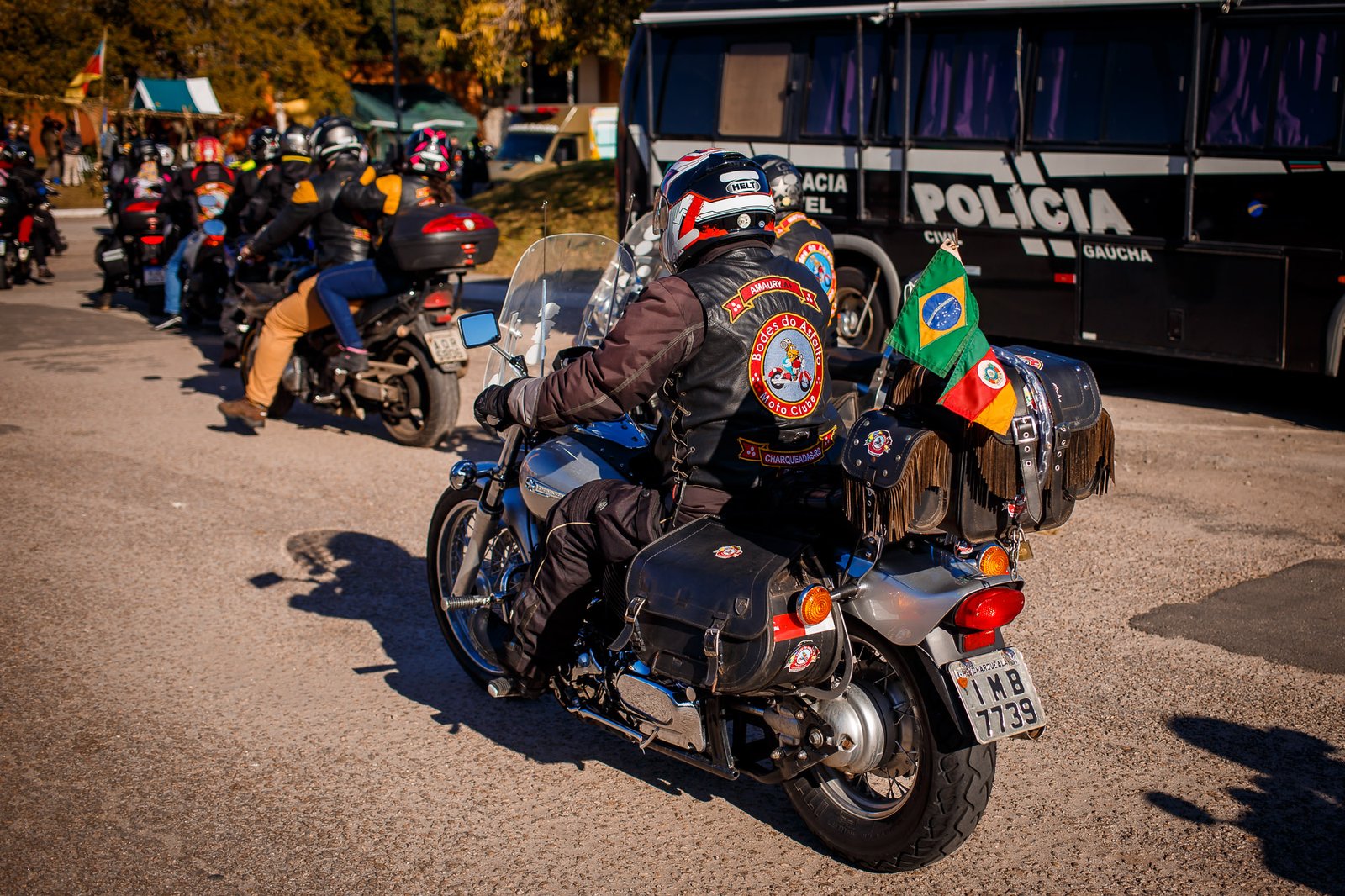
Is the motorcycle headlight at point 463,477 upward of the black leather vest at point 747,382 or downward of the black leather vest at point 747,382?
downward

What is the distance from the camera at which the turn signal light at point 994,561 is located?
351 centimetres

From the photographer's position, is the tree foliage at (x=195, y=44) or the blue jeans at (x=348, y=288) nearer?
the blue jeans at (x=348, y=288)

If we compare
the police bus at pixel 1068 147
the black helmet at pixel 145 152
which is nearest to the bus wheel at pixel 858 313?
the police bus at pixel 1068 147

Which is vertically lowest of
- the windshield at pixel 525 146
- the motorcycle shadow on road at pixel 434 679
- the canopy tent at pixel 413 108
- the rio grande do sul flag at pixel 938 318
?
the motorcycle shadow on road at pixel 434 679

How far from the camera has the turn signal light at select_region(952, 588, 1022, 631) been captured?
10.8ft

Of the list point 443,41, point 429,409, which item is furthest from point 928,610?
point 443,41

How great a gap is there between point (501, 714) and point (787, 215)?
316cm

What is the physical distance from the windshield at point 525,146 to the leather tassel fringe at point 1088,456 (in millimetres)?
30307

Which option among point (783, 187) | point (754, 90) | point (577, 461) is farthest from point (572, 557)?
point (754, 90)

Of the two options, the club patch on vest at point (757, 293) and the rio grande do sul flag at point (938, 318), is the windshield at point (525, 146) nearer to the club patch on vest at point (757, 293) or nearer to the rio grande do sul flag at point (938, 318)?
the club patch on vest at point (757, 293)

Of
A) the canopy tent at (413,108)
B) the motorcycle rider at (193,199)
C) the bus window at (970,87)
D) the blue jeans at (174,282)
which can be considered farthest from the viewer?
the canopy tent at (413,108)

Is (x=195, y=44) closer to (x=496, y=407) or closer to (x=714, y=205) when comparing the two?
(x=496, y=407)

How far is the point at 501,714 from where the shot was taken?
4.76 meters

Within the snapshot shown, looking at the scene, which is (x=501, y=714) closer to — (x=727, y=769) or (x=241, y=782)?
(x=241, y=782)
